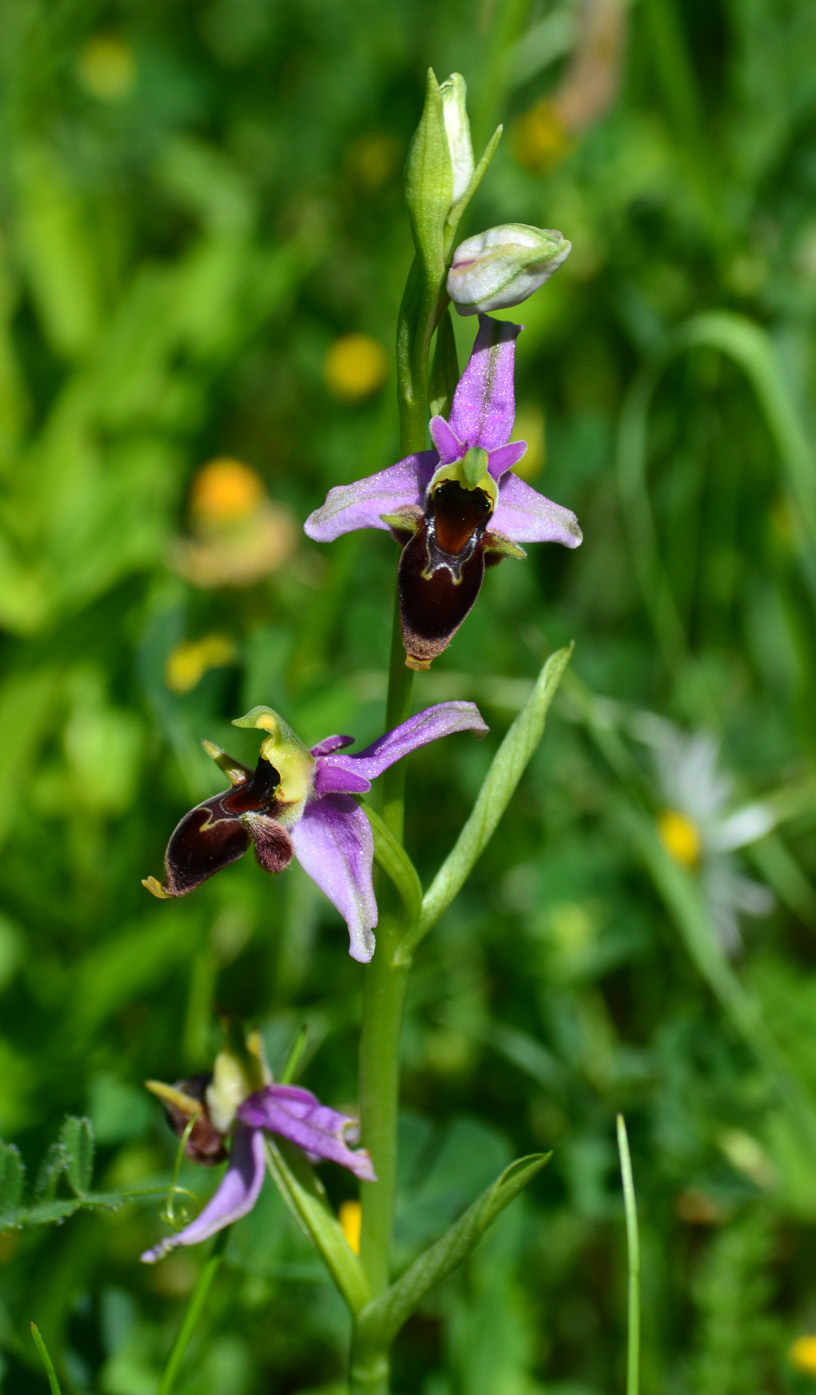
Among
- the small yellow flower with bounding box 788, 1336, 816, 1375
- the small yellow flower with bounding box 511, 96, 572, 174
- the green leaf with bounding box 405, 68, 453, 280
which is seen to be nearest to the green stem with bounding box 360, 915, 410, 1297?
the green leaf with bounding box 405, 68, 453, 280

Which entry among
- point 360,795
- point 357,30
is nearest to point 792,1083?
point 360,795

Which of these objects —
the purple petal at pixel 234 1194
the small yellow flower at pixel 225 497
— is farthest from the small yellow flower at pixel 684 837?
the purple petal at pixel 234 1194

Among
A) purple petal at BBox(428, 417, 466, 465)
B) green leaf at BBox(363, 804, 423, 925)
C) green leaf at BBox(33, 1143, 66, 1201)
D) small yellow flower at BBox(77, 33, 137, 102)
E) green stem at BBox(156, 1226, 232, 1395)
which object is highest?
small yellow flower at BBox(77, 33, 137, 102)

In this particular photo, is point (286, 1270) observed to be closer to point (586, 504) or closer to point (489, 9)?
point (586, 504)

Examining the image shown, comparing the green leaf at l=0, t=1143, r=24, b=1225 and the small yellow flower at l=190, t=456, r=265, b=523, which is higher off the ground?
the small yellow flower at l=190, t=456, r=265, b=523

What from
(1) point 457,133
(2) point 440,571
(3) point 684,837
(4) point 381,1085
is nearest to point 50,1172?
(4) point 381,1085

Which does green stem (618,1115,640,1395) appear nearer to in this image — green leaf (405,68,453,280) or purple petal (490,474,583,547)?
purple petal (490,474,583,547)

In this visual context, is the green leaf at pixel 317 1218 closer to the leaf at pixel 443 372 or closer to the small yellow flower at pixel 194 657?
the leaf at pixel 443 372
